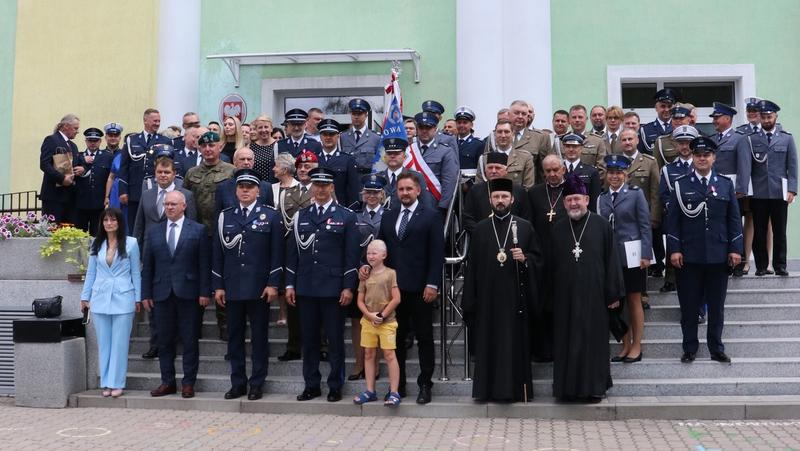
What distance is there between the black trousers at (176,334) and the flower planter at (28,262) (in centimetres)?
153

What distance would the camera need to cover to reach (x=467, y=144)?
1029cm

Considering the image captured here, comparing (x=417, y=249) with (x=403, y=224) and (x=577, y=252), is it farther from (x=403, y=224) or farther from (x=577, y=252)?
(x=577, y=252)

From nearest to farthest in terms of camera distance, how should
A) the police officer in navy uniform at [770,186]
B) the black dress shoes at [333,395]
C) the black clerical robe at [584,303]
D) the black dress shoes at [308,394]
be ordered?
the black clerical robe at [584,303] < the black dress shoes at [333,395] < the black dress shoes at [308,394] < the police officer in navy uniform at [770,186]

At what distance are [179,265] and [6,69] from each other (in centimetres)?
883

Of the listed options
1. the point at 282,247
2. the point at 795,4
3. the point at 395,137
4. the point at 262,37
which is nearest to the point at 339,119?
the point at 262,37

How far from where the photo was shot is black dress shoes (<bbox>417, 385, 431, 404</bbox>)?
316 inches

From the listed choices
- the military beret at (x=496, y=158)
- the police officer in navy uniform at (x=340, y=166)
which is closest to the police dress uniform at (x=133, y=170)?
the police officer in navy uniform at (x=340, y=166)

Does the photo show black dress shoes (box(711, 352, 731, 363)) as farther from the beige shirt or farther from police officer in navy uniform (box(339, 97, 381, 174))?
police officer in navy uniform (box(339, 97, 381, 174))

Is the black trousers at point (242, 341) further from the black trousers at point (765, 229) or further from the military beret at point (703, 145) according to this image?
the black trousers at point (765, 229)

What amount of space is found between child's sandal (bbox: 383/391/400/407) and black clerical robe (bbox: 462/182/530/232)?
5.87ft

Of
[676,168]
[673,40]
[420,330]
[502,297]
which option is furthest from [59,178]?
[673,40]

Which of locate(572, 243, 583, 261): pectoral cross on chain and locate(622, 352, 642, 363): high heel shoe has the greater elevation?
locate(572, 243, 583, 261): pectoral cross on chain

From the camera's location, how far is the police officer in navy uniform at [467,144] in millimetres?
10242

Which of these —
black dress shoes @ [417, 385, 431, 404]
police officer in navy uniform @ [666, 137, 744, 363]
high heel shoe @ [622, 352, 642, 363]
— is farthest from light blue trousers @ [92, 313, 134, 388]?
police officer in navy uniform @ [666, 137, 744, 363]
